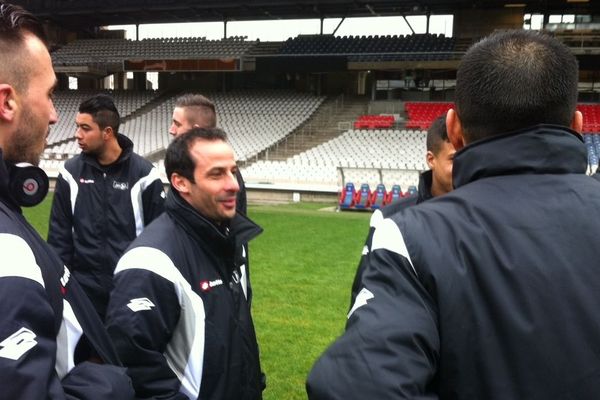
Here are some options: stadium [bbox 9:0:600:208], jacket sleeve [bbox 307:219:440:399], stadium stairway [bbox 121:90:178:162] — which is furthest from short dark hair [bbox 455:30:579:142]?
stadium stairway [bbox 121:90:178:162]

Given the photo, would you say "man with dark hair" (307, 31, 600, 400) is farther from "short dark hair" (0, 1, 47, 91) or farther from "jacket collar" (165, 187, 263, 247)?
"jacket collar" (165, 187, 263, 247)

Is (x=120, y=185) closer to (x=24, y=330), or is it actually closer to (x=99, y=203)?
(x=99, y=203)

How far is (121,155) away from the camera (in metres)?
3.99

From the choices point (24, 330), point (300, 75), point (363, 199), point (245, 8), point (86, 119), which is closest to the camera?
point (24, 330)

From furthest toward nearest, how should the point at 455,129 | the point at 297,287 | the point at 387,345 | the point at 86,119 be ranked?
1. the point at 297,287
2. the point at 86,119
3. the point at 455,129
4. the point at 387,345

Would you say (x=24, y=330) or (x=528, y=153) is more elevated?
(x=528, y=153)

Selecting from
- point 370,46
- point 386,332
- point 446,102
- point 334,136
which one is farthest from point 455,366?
point 370,46

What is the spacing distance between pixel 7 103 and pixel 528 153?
127 centimetres

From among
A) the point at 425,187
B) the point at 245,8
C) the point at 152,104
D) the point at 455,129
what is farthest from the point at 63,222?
the point at 152,104

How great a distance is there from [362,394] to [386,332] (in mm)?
123

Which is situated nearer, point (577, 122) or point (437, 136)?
point (577, 122)

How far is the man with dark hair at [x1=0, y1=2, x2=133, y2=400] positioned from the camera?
3.69 ft

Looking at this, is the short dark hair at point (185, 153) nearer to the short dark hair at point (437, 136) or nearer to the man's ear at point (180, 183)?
the man's ear at point (180, 183)

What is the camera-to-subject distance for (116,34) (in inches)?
1496
